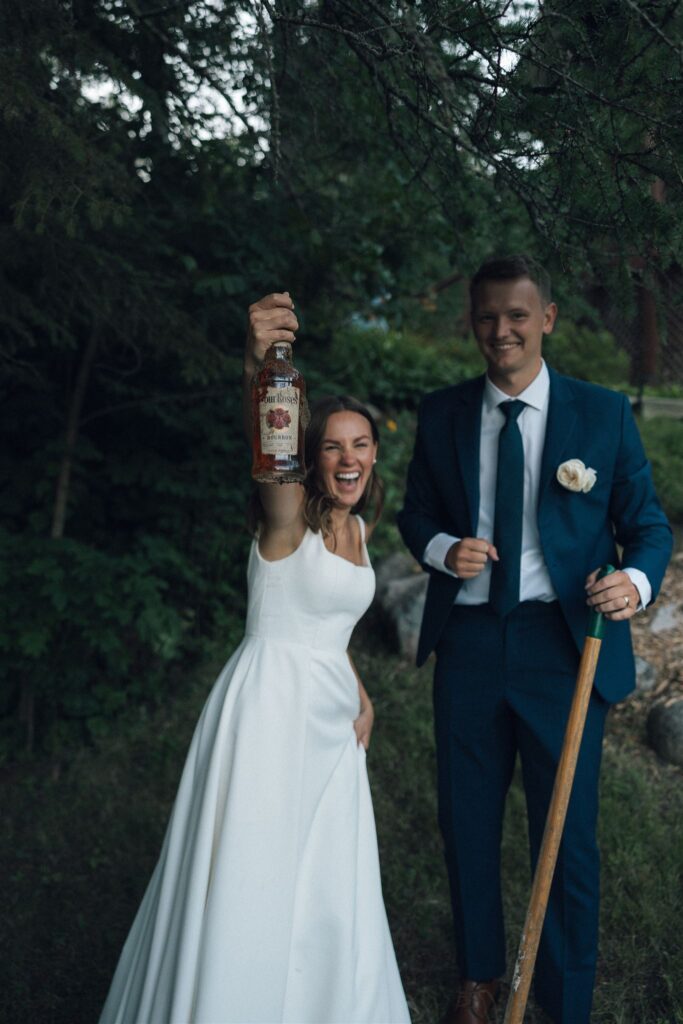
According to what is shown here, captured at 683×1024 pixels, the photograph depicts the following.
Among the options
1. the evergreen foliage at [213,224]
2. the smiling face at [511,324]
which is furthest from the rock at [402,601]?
the smiling face at [511,324]

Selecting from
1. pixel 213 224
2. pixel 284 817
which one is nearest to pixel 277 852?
pixel 284 817

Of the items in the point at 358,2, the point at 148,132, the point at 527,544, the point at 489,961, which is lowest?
the point at 489,961

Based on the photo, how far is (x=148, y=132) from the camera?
5227 mm

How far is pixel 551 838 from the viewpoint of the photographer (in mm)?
2846

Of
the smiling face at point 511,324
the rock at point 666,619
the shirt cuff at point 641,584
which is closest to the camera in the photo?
the shirt cuff at point 641,584

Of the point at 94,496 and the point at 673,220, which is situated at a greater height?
the point at 673,220

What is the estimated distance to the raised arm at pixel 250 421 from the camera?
8.27 ft

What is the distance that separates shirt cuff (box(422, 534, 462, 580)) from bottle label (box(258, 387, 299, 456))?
3.04ft

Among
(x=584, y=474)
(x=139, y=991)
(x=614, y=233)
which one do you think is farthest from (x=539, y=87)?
(x=139, y=991)

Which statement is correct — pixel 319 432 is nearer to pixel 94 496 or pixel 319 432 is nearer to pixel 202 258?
pixel 202 258

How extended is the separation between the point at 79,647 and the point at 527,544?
3.55 metres

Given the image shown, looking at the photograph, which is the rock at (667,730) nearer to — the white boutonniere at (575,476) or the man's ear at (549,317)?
the white boutonniere at (575,476)

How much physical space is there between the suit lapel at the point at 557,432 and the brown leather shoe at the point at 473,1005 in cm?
182

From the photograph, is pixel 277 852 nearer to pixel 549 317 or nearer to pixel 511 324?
pixel 511 324
